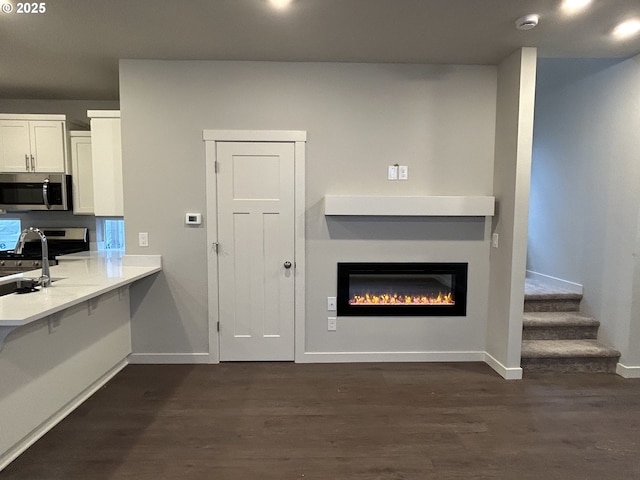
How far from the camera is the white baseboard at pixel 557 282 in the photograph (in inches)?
145

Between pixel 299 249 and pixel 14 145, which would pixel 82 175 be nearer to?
→ pixel 14 145

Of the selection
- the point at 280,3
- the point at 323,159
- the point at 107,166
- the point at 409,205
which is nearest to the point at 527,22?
the point at 409,205

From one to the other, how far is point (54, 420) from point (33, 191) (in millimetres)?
2645

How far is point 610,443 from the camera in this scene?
7.45 ft

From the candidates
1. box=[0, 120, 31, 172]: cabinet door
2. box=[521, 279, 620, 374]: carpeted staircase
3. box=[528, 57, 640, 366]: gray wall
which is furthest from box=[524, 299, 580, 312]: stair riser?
box=[0, 120, 31, 172]: cabinet door

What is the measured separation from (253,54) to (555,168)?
3338 millimetres

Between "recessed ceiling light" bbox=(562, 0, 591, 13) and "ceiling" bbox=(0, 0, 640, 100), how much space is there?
0.05m

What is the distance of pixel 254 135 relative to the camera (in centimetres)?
325

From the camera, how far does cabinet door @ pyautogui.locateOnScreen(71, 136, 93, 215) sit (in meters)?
3.99

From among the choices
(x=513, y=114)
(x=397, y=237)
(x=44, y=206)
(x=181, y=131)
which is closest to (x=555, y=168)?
(x=513, y=114)

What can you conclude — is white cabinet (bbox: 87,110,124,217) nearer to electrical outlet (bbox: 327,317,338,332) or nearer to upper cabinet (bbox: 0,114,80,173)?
upper cabinet (bbox: 0,114,80,173)

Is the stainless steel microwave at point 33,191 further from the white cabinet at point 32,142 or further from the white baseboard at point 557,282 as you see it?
the white baseboard at point 557,282

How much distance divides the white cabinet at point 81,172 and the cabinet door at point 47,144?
11 cm

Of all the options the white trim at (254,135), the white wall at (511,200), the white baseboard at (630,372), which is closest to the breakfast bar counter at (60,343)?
the white trim at (254,135)
